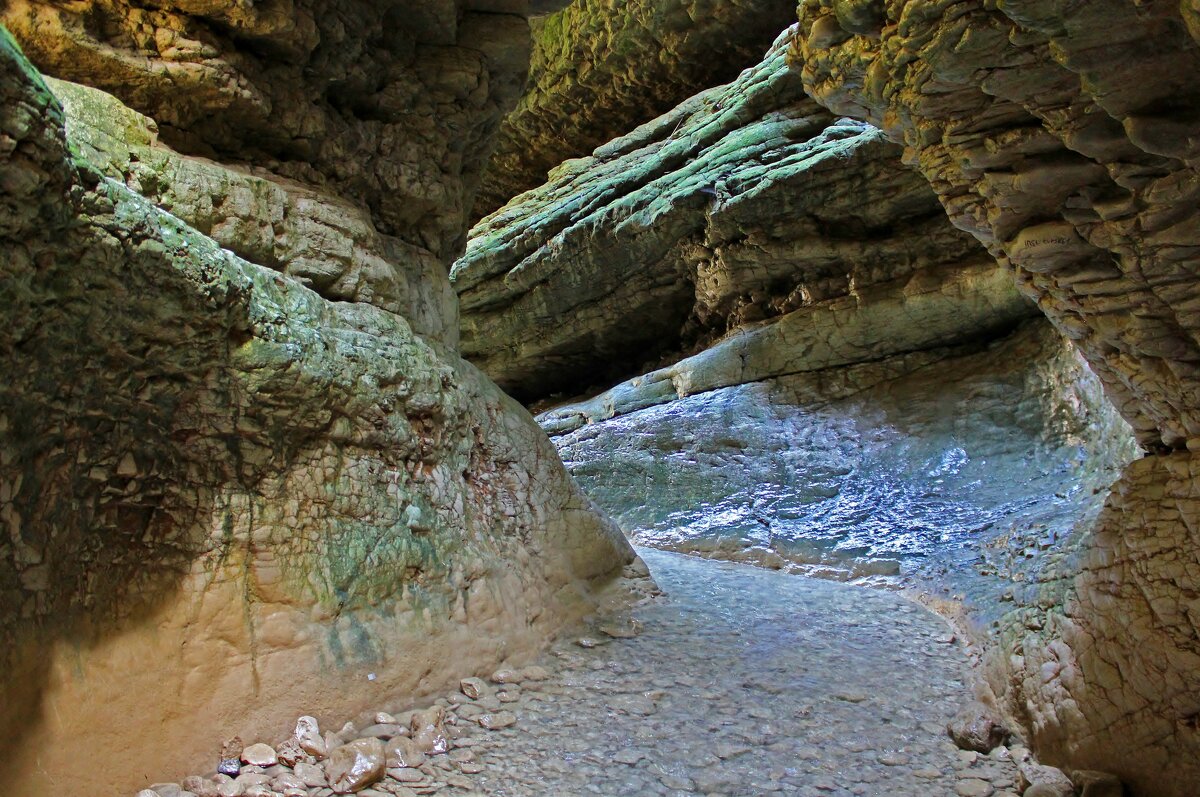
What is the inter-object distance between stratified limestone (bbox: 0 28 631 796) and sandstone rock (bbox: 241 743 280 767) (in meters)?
0.08

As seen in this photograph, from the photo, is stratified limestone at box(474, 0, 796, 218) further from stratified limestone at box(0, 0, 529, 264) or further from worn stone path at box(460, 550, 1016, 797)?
worn stone path at box(460, 550, 1016, 797)

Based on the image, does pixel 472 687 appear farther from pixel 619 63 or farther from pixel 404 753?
pixel 619 63

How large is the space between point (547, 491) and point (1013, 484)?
6.49m

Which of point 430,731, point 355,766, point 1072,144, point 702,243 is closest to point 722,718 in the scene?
point 430,731

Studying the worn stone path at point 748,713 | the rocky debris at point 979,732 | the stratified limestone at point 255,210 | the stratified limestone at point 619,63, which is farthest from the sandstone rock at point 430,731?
the stratified limestone at point 619,63

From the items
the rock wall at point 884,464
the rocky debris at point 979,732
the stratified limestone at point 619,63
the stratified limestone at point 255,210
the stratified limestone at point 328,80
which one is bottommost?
the rocky debris at point 979,732

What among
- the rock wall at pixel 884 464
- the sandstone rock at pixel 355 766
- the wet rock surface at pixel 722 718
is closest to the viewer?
the sandstone rock at pixel 355 766

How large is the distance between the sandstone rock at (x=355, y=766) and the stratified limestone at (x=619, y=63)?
15657 millimetres

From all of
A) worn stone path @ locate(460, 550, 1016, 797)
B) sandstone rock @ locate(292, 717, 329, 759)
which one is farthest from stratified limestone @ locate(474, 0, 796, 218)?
sandstone rock @ locate(292, 717, 329, 759)

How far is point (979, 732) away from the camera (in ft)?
14.2

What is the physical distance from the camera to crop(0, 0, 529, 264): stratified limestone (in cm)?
505

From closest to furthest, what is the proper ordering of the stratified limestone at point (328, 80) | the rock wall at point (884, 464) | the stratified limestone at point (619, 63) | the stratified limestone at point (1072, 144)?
the stratified limestone at point (1072, 144) → the stratified limestone at point (328, 80) → the rock wall at point (884, 464) → the stratified limestone at point (619, 63)

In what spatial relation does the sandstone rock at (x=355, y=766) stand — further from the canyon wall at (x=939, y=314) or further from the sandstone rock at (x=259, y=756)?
the canyon wall at (x=939, y=314)

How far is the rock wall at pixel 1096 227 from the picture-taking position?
267cm
